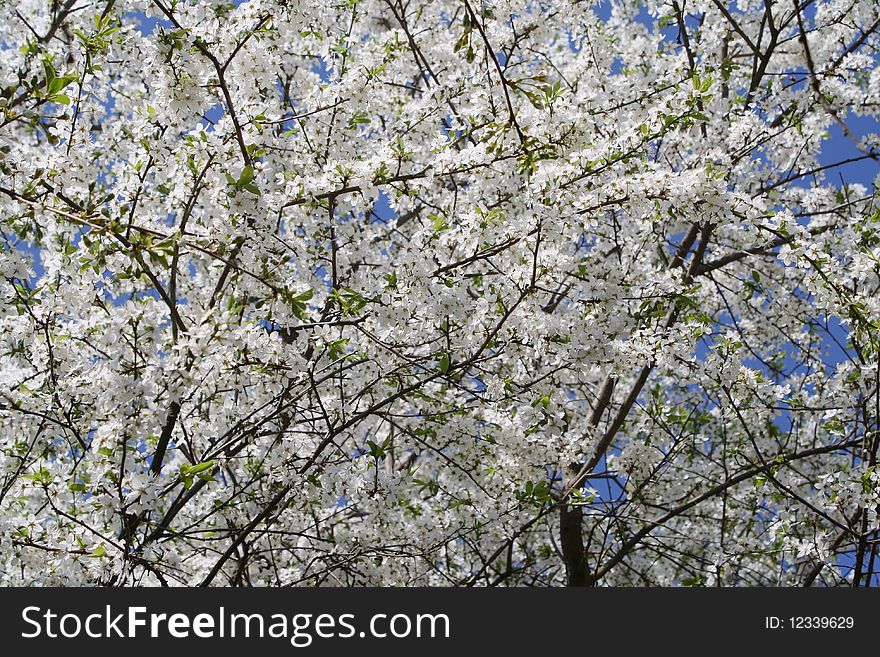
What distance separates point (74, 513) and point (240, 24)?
10.00ft

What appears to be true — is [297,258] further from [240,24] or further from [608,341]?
[608,341]

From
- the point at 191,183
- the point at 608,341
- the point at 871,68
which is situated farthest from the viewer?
the point at 871,68

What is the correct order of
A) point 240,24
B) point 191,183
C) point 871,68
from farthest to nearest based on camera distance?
point 871,68
point 191,183
point 240,24

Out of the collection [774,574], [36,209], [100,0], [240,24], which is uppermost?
[100,0]

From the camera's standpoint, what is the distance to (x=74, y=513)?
486 centimetres

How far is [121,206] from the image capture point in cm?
294

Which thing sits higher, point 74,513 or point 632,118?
point 632,118

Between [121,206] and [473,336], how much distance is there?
2234 millimetres

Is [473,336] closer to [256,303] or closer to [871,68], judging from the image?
[256,303]

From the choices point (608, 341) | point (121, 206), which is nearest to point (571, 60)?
point (608, 341)

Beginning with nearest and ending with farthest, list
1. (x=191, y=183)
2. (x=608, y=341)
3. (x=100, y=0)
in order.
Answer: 1. (x=191, y=183)
2. (x=608, y=341)
3. (x=100, y=0)

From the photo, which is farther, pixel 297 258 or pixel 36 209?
pixel 297 258

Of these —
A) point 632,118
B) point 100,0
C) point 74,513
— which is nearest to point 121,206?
point 74,513

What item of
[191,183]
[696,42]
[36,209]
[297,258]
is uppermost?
[696,42]
